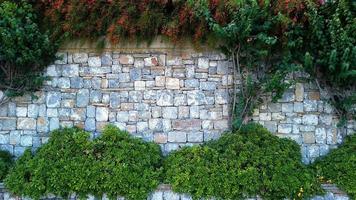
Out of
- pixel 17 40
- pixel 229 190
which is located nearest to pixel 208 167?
pixel 229 190

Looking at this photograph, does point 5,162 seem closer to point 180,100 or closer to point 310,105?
point 180,100

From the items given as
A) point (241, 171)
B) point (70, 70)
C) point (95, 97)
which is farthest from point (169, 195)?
point (70, 70)

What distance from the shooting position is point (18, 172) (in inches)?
259

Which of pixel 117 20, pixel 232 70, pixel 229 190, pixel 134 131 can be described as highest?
pixel 117 20

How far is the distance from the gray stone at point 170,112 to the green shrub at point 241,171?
2.38 feet

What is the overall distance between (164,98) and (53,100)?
1.84m

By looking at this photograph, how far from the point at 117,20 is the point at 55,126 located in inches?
79.6

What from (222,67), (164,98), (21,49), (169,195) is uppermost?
(21,49)

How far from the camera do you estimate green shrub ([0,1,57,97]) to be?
271 inches

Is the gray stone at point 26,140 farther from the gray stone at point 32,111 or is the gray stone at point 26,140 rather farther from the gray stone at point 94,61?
the gray stone at point 94,61

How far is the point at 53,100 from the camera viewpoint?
751 cm

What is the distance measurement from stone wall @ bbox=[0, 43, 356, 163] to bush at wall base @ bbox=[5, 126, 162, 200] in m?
0.65

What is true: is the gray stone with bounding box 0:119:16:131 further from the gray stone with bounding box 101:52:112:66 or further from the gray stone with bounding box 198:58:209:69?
the gray stone with bounding box 198:58:209:69

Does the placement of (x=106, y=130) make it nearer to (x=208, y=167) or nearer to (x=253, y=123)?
(x=208, y=167)
